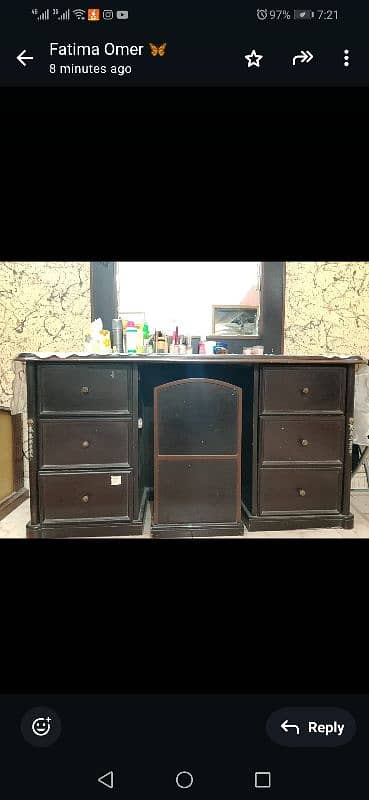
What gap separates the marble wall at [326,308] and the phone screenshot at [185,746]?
2105 mm

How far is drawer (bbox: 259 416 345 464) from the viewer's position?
178 centimetres

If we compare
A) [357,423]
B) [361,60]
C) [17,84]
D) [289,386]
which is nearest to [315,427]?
[289,386]

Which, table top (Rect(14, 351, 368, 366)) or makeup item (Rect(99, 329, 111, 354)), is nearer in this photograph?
table top (Rect(14, 351, 368, 366))

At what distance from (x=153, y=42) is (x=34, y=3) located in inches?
5.2

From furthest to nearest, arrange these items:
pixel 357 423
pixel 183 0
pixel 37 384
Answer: pixel 357 423
pixel 37 384
pixel 183 0

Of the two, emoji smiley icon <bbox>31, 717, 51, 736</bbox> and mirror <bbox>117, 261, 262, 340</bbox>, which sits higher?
mirror <bbox>117, 261, 262, 340</bbox>

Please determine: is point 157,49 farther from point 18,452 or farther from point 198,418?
point 18,452

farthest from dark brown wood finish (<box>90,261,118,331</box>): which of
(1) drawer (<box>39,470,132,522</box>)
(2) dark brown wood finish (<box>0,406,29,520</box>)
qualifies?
(1) drawer (<box>39,470,132,522</box>)

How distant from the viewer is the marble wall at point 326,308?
233cm

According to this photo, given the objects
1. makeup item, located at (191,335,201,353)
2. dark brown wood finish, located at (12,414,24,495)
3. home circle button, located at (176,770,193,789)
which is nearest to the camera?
home circle button, located at (176,770,193,789)

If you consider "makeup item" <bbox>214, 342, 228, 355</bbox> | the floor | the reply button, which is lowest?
the floor

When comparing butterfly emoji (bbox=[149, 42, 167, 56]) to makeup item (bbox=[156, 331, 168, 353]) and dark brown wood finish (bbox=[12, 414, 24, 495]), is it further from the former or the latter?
dark brown wood finish (bbox=[12, 414, 24, 495])

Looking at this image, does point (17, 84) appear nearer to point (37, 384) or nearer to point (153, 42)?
point (153, 42)

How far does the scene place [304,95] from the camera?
42 cm
